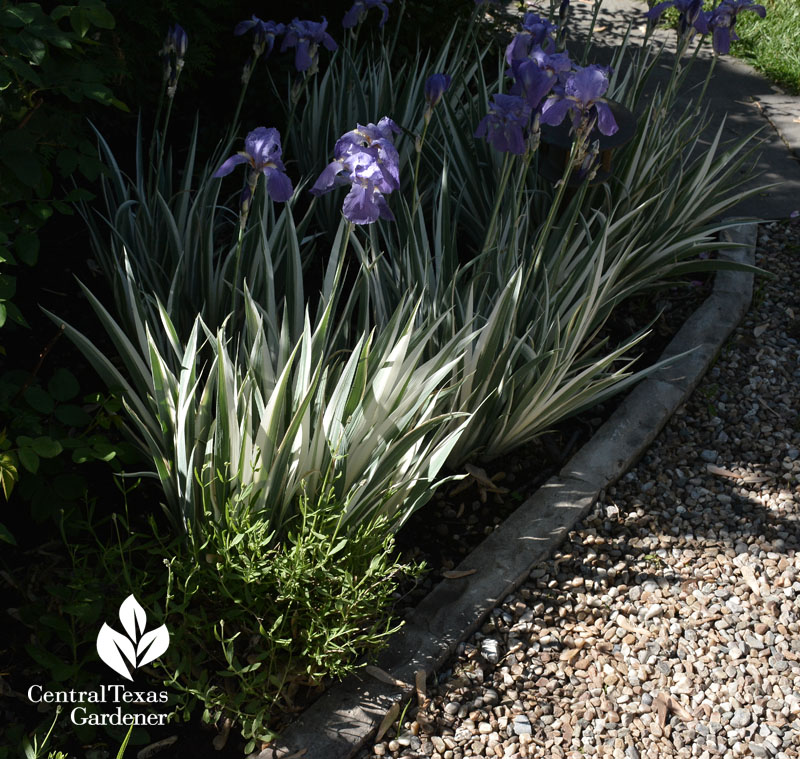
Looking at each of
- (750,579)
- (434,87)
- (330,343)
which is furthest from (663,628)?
(434,87)

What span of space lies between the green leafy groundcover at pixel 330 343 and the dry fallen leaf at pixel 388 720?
0.14m

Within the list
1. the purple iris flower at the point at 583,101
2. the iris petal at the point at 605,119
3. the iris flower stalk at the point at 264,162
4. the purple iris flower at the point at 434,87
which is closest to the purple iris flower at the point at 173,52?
the iris flower stalk at the point at 264,162

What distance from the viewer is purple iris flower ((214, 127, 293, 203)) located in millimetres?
1708

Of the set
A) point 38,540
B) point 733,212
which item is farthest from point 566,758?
point 733,212

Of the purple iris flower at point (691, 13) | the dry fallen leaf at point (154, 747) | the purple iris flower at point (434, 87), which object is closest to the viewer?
the dry fallen leaf at point (154, 747)

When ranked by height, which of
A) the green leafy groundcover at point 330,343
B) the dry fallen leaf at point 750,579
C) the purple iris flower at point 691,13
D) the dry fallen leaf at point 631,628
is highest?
the purple iris flower at point 691,13

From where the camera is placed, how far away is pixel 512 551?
2133 millimetres

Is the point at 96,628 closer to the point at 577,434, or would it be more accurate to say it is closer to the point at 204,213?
the point at 204,213

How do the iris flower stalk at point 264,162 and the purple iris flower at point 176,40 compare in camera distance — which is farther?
the purple iris flower at point 176,40

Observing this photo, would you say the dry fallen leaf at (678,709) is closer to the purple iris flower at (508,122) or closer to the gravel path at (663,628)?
the gravel path at (663,628)

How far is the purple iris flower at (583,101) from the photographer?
6.29ft

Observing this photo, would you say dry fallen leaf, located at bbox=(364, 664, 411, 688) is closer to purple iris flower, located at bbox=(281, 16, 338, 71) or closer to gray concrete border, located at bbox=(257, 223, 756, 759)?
gray concrete border, located at bbox=(257, 223, 756, 759)

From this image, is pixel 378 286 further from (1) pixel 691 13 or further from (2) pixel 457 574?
(1) pixel 691 13

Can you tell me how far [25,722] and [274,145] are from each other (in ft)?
4.16
